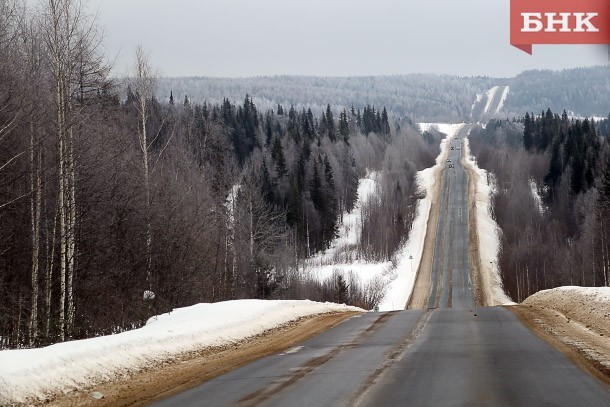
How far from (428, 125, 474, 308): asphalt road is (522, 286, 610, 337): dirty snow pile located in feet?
144

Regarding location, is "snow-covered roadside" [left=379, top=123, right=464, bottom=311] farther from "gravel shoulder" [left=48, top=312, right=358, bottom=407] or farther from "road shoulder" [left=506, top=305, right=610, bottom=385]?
"gravel shoulder" [left=48, top=312, right=358, bottom=407]

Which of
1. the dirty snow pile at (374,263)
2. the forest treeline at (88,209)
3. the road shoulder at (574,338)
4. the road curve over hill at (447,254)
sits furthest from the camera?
the dirty snow pile at (374,263)

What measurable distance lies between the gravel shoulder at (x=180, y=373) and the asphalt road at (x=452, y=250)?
182ft

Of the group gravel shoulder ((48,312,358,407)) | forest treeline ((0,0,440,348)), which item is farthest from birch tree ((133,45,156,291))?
gravel shoulder ((48,312,358,407))

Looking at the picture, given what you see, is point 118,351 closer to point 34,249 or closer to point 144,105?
point 34,249

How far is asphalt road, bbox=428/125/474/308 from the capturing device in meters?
74.8

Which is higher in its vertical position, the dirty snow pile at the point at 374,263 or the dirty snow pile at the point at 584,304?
the dirty snow pile at the point at 584,304

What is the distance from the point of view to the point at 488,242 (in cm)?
10050

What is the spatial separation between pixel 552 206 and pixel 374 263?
121ft

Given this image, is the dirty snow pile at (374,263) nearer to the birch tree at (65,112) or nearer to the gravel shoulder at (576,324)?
the gravel shoulder at (576,324)

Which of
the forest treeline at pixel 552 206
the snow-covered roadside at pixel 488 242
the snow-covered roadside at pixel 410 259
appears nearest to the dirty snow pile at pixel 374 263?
the snow-covered roadside at pixel 410 259

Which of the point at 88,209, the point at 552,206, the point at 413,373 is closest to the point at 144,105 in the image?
the point at 88,209

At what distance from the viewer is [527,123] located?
6526 inches

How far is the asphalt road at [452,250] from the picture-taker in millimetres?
74812
